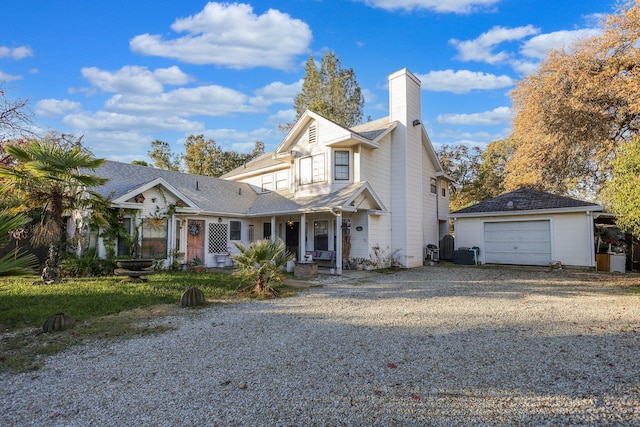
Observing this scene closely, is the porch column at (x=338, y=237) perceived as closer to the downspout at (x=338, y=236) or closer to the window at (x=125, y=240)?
the downspout at (x=338, y=236)

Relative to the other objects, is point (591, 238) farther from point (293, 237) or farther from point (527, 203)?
point (293, 237)

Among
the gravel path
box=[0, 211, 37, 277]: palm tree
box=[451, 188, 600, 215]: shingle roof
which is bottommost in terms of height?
the gravel path

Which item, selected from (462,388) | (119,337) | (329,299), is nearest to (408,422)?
(462,388)

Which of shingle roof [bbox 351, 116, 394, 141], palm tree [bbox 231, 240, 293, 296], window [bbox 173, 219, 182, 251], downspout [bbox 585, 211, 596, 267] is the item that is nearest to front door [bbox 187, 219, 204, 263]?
window [bbox 173, 219, 182, 251]

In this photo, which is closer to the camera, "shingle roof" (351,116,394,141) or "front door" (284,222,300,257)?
"shingle roof" (351,116,394,141)

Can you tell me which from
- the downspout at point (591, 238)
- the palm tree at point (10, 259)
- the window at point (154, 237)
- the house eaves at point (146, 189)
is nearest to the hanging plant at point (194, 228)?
the house eaves at point (146, 189)

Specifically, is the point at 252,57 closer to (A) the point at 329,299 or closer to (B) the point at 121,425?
(A) the point at 329,299

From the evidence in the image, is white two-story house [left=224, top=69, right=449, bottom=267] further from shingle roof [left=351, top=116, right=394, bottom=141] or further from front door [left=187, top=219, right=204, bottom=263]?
front door [left=187, top=219, right=204, bottom=263]

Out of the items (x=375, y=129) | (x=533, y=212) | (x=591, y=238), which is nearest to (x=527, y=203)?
(x=533, y=212)

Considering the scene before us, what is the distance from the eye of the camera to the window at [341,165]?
51.8 feet

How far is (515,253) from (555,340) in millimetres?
12890

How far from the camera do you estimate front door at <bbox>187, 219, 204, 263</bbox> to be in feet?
51.4

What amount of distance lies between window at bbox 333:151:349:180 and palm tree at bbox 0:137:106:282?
9.26 metres

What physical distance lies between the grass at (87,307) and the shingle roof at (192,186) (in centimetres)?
448
